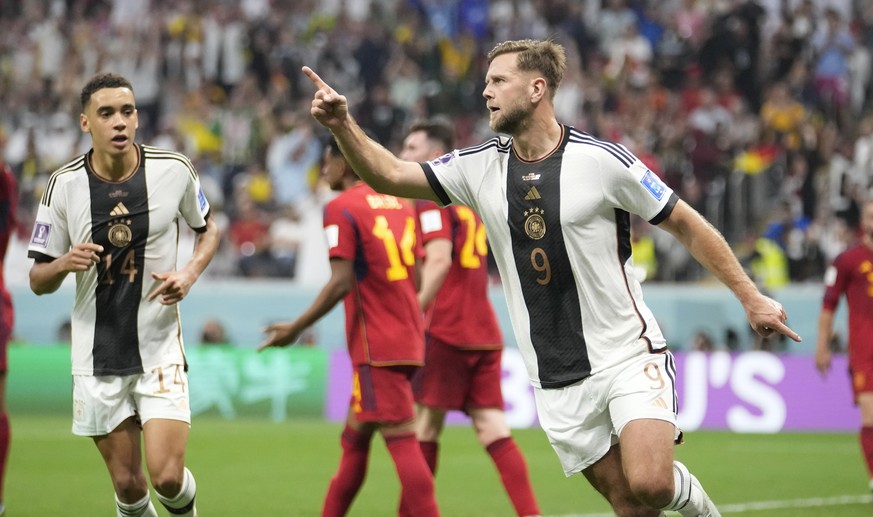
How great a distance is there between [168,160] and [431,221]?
1912mm

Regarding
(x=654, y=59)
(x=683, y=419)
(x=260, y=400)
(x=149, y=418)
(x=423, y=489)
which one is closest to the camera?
(x=149, y=418)

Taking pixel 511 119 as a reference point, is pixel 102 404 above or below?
below

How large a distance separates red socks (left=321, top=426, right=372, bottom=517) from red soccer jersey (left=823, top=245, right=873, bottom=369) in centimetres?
448

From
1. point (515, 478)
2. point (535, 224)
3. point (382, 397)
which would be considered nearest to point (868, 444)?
point (515, 478)

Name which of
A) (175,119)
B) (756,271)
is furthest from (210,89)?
(756,271)

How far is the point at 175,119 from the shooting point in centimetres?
2130

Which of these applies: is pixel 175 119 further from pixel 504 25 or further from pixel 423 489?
pixel 423 489

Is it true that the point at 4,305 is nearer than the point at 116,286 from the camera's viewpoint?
No

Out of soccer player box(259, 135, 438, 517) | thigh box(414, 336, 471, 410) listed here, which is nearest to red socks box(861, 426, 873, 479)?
thigh box(414, 336, 471, 410)

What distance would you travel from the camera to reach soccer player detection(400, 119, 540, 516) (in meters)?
7.89

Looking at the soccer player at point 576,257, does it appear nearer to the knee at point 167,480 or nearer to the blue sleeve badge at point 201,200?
the blue sleeve badge at point 201,200

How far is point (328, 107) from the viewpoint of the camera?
5.11m

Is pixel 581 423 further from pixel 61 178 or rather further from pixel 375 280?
pixel 61 178

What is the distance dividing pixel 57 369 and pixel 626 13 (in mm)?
11317
